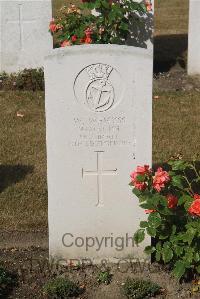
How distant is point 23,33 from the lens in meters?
10.3

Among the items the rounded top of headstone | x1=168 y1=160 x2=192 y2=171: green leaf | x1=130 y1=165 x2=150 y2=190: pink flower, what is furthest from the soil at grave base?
the rounded top of headstone

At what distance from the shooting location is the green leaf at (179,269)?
4585 mm

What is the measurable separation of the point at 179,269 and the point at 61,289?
80cm

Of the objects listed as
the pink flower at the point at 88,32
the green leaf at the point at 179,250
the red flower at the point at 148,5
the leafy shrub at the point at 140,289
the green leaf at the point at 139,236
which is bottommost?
the leafy shrub at the point at 140,289

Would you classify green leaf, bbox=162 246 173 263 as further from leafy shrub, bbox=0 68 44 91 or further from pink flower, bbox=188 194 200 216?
leafy shrub, bbox=0 68 44 91

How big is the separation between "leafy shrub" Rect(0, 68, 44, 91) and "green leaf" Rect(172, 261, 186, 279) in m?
5.71

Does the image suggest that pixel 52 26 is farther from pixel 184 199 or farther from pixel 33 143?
pixel 184 199

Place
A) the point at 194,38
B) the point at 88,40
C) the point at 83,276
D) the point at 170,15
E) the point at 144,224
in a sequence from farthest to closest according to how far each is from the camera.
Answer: the point at 170,15 < the point at 194,38 < the point at 88,40 < the point at 83,276 < the point at 144,224

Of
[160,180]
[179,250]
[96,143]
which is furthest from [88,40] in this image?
[179,250]

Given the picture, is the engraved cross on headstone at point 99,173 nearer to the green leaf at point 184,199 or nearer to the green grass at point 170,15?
the green leaf at point 184,199

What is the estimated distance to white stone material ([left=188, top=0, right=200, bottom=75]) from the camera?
10.3 m

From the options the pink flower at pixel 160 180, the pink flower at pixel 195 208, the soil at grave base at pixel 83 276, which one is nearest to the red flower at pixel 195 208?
the pink flower at pixel 195 208

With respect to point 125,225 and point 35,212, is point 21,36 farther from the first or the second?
point 125,225

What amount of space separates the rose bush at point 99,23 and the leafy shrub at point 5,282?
4.70m
